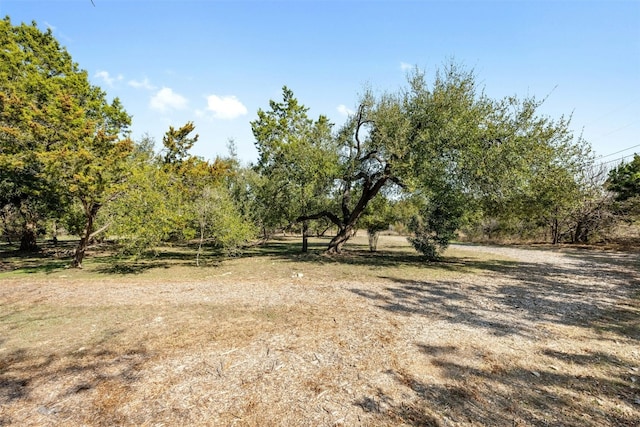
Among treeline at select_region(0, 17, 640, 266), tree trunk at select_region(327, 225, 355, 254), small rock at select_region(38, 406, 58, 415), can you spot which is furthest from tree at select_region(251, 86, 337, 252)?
small rock at select_region(38, 406, 58, 415)

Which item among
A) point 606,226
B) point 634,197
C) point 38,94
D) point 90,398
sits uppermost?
point 38,94

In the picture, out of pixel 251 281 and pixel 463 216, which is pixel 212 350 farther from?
pixel 463 216

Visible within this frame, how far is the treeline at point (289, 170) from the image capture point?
13.6 m

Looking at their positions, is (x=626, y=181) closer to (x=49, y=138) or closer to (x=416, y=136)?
(x=416, y=136)

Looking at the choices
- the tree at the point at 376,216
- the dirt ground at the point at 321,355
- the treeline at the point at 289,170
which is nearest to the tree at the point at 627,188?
the treeline at the point at 289,170

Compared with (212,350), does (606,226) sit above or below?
above

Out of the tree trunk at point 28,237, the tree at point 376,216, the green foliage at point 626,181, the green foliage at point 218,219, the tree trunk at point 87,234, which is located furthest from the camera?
the green foliage at point 626,181

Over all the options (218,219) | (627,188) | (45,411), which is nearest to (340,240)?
(218,219)

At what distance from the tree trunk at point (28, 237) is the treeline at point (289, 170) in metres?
0.14

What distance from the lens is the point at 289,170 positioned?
62.5 feet

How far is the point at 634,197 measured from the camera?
2352 cm

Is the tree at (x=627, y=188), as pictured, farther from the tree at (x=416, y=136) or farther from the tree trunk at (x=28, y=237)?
the tree trunk at (x=28, y=237)

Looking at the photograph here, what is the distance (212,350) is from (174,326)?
6.17ft

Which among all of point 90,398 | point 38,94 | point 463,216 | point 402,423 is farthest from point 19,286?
point 463,216
